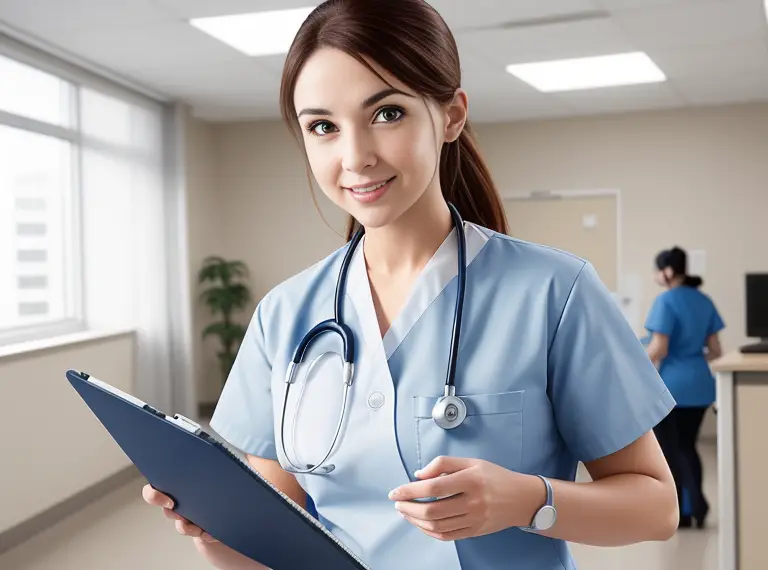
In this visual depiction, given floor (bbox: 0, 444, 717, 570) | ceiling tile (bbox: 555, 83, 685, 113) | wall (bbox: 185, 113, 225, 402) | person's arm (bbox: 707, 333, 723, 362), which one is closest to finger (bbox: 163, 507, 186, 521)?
floor (bbox: 0, 444, 717, 570)

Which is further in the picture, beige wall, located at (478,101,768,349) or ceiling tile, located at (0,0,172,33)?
beige wall, located at (478,101,768,349)

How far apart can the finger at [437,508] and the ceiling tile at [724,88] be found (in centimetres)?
494

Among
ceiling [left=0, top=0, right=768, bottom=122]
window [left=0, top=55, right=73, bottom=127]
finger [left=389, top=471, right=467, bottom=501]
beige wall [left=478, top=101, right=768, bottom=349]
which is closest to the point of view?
finger [left=389, top=471, right=467, bottom=501]

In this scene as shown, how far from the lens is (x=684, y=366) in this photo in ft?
13.2

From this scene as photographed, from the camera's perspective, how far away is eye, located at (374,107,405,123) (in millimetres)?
877

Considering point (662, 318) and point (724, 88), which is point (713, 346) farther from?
point (724, 88)

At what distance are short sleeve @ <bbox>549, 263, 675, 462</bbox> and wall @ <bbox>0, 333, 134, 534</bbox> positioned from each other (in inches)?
134

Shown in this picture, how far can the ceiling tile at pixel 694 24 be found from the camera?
144 inches

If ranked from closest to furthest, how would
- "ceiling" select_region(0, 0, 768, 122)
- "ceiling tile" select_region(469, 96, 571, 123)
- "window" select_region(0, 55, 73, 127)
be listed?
"ceiling" select_region(0, 0, 768, 122) < "window" select_region(0, 55, 73, 127) < "ceiling tile" select_region(469, 96, 571, 123)

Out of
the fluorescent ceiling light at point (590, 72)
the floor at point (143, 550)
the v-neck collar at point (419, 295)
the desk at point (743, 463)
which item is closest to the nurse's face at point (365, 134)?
the v-neck collar at point (419, 295)

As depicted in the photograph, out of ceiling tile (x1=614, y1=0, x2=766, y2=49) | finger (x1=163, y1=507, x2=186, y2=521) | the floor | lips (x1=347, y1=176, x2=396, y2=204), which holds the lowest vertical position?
the floor

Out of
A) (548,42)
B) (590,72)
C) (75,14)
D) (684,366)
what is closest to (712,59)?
(590,72)

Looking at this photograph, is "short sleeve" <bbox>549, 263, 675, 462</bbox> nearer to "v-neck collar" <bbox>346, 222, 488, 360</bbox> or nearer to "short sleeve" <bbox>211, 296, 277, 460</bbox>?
"v-neck collar" <bbox>346, 222, 488, 360</bbox>

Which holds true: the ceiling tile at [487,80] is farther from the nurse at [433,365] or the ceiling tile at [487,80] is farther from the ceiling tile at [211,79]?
the nurse at [433,365]
